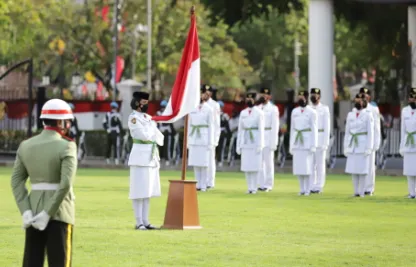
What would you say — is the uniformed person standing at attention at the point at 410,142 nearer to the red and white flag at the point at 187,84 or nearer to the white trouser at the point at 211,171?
the white trouser at the point at 211,171

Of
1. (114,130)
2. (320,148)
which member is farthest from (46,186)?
(114,130)

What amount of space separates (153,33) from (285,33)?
2357cm

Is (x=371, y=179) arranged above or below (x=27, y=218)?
below

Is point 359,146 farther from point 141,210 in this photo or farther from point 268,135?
point 141,210

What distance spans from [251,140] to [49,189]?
17760mm

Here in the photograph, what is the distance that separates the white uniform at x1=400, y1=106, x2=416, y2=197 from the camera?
2775 centimetres

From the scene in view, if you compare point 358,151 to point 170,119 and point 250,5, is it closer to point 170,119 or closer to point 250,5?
point 170,119

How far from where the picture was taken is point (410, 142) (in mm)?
28016

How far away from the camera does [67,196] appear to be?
11609mm

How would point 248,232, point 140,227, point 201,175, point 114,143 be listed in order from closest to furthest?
point 248,232 → point 140,227 → point 201,175 → point 114,143

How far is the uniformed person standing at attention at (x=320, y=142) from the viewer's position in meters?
29.5

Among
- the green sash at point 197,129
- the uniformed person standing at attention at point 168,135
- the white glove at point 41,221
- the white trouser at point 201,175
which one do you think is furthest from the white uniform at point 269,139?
the white glove at point 41,221

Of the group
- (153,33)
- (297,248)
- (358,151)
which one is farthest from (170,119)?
(153,33)

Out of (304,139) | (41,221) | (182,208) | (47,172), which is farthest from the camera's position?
(304,139)
